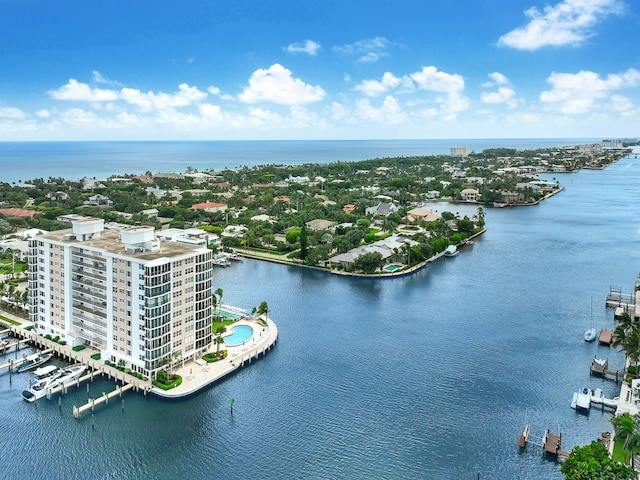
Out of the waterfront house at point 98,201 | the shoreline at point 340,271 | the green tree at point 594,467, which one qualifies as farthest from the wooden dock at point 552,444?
the waterfront house at point 98,201

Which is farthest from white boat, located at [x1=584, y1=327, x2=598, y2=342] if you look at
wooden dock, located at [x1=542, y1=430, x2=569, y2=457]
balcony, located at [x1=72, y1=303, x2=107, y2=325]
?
balcony, located at [x1=72, y1=303, x2=107, y2=325]

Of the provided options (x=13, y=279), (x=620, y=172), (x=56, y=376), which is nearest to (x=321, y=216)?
(x=13, y=279)

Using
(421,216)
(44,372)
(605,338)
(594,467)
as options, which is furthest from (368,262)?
(594,467)

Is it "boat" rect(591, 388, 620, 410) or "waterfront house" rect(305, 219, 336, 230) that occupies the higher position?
"waterfront house" rect(305, 219, 336, 230)

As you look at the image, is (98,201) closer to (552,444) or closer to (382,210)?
(382,210)

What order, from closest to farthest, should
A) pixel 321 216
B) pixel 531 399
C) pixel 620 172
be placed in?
pixel 531 399 → pixel 321 216 → pixel 620 172

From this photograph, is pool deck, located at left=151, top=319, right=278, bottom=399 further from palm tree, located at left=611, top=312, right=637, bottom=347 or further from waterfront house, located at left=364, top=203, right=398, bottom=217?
waterfront house, located at left=364, top=203, right=398, bottom=217

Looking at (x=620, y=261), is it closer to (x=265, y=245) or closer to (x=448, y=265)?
(x=448, y=265)
